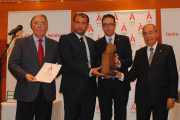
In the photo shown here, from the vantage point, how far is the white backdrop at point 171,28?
4902 mm

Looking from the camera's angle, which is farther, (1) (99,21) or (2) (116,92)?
(1) (99,21)

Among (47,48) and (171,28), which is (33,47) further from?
(171,28)

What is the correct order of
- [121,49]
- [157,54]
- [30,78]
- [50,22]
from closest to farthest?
[30,78]
[157,54]
[121,49]
[50,22]

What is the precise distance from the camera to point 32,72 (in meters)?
2.84

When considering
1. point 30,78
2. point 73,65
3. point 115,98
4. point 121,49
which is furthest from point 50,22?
point 115,98

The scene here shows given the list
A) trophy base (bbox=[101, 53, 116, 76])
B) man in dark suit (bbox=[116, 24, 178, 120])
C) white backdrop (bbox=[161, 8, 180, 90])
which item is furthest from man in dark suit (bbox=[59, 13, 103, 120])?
white backdrop (bbox=[161, 8, 180, 90])

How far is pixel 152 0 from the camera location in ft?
17.1

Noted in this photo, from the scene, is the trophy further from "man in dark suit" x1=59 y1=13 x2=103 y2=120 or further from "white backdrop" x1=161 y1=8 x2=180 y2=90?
"white backdrop" x1=161 y1=8 x2=180 y2=90

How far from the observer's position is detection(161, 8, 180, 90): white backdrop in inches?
193

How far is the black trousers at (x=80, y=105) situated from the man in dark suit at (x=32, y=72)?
0.27 meters

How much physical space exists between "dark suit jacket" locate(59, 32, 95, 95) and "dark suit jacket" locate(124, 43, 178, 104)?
2.34 feet

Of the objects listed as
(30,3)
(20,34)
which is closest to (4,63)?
(20,34)

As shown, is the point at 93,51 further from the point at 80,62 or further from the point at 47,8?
the point at 47,8

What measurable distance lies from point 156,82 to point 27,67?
1947mm
